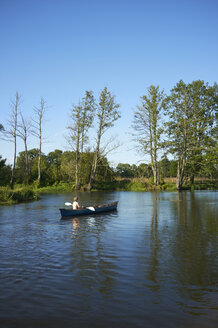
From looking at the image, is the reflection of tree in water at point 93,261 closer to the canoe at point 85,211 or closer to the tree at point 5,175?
the canoe at point 85,211

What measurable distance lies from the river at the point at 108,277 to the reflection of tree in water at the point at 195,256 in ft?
0.08

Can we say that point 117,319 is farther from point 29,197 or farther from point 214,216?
point 29,197

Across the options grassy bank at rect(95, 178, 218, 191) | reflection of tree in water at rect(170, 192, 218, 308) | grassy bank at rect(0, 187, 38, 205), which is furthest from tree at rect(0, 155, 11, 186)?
reflection of tree in water at rect(170, 192, 218, 308)

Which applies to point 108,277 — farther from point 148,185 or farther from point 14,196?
point 148,185

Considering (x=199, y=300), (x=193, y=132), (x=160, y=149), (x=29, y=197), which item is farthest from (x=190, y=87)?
(x=199, y=300)

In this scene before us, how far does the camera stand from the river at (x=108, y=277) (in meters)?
5.47

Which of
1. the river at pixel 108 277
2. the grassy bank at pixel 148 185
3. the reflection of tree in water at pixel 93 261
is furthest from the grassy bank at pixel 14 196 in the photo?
the grassy bank at pixel 148 185

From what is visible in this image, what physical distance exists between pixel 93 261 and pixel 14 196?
1929cm

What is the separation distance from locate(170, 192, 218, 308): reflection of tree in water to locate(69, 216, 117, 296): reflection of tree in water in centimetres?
178

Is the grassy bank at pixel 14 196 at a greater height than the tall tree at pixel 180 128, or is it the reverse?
the tall tree at pixel 180 128

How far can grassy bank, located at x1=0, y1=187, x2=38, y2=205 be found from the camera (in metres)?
25.1

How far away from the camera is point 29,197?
29844 mm

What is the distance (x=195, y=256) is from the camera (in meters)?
9.51

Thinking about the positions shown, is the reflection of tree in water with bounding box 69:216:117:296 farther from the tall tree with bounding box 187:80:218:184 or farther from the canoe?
the tall tree with bounding box 187:80:218:184
